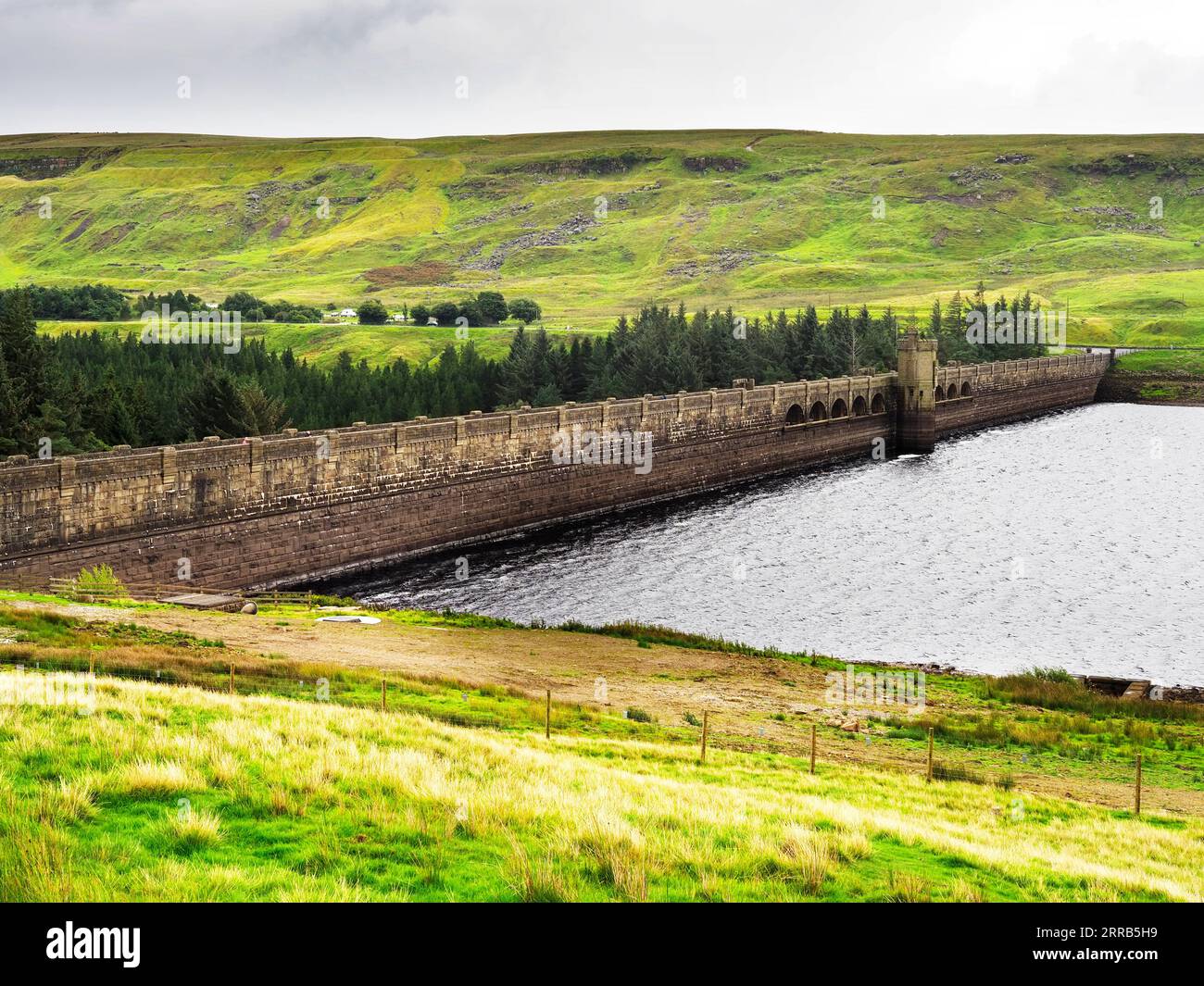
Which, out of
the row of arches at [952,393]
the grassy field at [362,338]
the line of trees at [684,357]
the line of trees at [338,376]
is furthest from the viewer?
the grassy field at [362,338]

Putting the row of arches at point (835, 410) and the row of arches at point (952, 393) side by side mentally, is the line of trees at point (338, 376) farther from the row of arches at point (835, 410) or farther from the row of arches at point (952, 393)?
the row of arches at point (835, 410)

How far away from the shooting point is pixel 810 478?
106500 mm

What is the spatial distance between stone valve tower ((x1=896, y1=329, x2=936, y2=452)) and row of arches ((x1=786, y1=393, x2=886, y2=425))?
2.42 m

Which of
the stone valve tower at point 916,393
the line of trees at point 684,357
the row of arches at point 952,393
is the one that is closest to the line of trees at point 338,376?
the line of trees at point 684,357

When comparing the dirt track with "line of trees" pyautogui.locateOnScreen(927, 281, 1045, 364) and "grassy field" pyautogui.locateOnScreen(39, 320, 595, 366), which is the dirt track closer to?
"grassy field" pyautogui.locateOnScreen(39, 320, 595, 366)

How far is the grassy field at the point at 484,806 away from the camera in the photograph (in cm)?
1491

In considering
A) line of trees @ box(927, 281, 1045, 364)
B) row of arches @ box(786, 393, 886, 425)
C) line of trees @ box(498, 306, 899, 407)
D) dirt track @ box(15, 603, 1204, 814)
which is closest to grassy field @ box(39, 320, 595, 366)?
line of trees @ box(498, 306, 899, 407)

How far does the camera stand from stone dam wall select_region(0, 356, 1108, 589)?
55.0 m

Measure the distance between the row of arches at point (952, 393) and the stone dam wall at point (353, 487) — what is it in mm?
36837

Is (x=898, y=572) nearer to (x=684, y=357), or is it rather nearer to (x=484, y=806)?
(x=484, y=806)

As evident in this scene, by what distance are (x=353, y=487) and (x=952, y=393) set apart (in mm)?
95949
